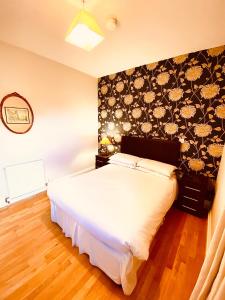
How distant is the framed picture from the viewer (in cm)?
230

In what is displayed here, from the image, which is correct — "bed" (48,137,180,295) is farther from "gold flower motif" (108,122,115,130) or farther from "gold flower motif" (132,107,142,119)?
"gold flower motif" (108,122,115,130)

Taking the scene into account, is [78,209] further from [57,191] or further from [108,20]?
[108,20]

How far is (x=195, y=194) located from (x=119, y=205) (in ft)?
4.67

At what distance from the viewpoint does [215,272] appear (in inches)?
29.9

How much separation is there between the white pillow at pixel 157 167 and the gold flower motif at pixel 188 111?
0.93 meters

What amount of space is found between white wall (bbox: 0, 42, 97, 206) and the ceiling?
0.31 meters

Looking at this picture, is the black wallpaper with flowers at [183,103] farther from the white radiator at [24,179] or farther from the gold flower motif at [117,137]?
the white radiator at [24,179]

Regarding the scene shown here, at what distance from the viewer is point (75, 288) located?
129 cm

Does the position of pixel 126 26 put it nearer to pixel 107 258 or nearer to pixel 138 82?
pixel 138 82

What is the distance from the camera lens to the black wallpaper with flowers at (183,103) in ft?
7.30

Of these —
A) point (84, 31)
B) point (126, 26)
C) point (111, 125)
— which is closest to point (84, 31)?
point (84, 31)

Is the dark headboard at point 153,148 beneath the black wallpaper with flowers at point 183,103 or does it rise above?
beneath

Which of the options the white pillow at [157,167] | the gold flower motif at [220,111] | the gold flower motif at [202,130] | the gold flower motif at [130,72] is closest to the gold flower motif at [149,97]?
A: the gold flower motif at [130,72]

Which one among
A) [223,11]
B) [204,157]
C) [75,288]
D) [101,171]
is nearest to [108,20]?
[223,11]
